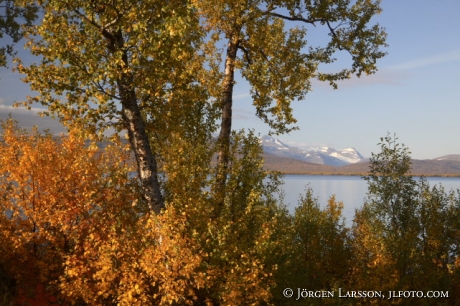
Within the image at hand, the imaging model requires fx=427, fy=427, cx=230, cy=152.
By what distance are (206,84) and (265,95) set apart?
12.1 ft

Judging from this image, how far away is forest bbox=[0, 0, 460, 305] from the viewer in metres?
18.7

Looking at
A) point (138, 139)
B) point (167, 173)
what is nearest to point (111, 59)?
point (138, 139)

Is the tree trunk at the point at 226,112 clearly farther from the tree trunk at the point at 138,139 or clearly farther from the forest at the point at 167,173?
the tree trunk at the point at 138,139

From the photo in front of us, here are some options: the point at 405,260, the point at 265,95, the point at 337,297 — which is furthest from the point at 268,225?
the point at 405,260

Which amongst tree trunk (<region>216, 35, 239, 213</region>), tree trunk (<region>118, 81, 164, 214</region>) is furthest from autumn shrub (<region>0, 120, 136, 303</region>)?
tree trunk (<region>118, 81, 164, 214</region>)

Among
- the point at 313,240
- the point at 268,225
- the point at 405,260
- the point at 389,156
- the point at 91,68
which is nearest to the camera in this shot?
the point at 91,68

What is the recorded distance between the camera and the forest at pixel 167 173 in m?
18.7

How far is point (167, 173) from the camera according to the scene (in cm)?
2573

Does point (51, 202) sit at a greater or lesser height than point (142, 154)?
lesser

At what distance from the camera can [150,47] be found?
18359 millimetres

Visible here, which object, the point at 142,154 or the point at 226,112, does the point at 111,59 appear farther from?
the point at 226,112

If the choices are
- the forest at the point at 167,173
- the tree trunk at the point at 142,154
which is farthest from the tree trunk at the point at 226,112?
the tree trunk at the point at 142,154

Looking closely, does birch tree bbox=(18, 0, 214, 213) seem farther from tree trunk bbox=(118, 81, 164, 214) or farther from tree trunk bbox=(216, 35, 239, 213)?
tree trunk bbox=(216, 35, 239, 213)

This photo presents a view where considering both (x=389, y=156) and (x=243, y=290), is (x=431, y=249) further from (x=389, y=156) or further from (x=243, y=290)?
(x=243, y=290)
